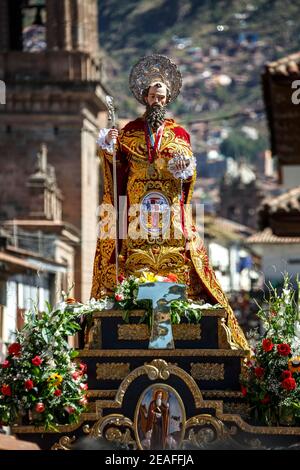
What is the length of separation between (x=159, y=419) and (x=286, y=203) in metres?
21.5

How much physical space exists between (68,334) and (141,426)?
3.94ft

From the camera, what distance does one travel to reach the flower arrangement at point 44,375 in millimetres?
19094

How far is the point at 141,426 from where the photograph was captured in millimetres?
18859

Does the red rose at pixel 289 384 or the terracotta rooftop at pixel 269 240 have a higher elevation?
the terracotta rooftop at pixel 269 240

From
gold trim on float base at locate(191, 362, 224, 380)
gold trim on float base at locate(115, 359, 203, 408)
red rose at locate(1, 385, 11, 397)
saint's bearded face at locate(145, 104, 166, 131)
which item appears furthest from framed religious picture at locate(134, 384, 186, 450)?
saint's bearded face at locate(145, 104, 166, 131)

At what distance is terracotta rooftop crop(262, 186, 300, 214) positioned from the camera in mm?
39719

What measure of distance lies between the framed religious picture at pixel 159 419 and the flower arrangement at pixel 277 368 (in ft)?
2.24

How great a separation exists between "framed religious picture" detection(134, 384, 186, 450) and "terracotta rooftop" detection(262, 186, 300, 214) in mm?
20902

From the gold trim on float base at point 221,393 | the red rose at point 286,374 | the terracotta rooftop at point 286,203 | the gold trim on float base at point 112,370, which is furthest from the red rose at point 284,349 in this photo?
the terracotta rooftop at point 286,203

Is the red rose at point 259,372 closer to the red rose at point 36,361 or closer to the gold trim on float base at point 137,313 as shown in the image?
the gold trim on float base at point 137,313

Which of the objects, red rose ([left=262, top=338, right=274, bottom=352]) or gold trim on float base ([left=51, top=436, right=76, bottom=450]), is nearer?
gold trim on float base ([left=51, top=436, right=76, bottom=450])

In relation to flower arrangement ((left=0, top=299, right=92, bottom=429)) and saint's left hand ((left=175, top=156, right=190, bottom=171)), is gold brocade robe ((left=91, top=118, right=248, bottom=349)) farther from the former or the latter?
flower arrangement ((left=0, top=299, right=92, bottom=429))

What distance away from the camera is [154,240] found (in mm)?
20469

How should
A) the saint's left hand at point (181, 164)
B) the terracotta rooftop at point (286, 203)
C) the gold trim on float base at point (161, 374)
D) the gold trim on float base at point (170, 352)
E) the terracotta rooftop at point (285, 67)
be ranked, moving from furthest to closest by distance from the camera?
the terracotta rooftop at point (285, 67) < the terracotta rooftop at point (286, 203) < the saint's left hand at point (181, 164) < the gold trim on float base at point (170, 352) < the gold trim on float base at point (161, 374)
